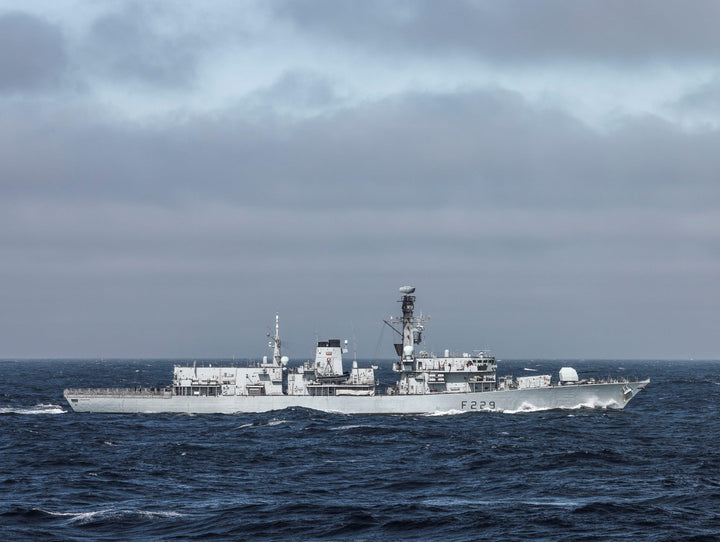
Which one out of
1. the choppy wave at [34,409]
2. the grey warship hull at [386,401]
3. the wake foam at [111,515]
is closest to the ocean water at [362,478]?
the wake foam at [111,515]

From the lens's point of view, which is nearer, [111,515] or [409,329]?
[111,515]

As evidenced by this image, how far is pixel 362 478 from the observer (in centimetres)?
5616

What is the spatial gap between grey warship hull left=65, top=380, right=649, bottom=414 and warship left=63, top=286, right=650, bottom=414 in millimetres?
106

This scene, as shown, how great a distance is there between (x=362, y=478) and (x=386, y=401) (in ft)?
122

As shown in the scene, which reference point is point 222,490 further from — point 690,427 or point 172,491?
point 690,427

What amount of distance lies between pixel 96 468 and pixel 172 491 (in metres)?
11.5

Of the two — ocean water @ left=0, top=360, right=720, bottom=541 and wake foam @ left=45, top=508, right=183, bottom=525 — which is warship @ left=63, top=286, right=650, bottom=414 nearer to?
ocean water @ left=0, top=360, right=720, bottom=541

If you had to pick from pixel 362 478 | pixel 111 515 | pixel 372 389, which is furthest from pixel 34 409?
pixel 111 515

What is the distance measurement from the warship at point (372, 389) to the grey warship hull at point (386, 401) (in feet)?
0.35

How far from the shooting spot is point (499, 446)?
69.2 meters

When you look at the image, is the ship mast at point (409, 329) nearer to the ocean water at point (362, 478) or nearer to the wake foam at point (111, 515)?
the ocean water at point (362, 478)

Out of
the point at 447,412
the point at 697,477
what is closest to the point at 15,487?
the point at 697,477

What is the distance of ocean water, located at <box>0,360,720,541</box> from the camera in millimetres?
42188

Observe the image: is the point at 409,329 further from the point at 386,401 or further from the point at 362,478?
the point at 362,478
